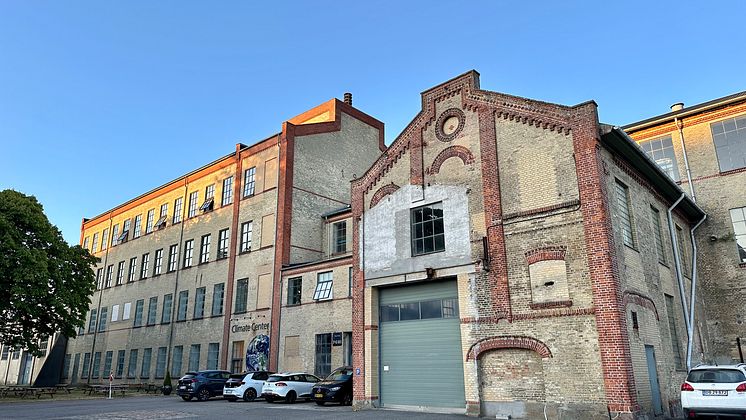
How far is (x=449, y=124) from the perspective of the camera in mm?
18969

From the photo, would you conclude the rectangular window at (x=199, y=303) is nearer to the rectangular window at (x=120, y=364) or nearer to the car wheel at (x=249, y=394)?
the rectangular window at (x=120, y=364)

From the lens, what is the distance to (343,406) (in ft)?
65.3

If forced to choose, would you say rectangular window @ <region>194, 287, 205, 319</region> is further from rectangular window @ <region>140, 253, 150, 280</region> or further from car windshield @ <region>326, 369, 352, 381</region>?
car windshield @ <region>326, 369, 352, 381</region>

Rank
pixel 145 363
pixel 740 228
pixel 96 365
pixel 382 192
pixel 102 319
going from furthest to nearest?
pixel 102 319 < pixel 96 365 < pixel 145 363 < pixel 740 228 < pixel 382 192

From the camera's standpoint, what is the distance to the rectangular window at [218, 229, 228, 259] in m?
32.1

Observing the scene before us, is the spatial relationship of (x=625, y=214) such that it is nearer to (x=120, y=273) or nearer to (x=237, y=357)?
(x=237, y=357)

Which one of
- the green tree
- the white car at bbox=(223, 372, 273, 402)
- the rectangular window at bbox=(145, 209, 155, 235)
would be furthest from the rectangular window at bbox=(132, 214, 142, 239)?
the white car at bbox=(223, 372, 273, 402)

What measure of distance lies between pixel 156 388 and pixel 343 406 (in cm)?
1659

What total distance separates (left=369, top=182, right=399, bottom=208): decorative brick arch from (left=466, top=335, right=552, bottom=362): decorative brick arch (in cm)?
662

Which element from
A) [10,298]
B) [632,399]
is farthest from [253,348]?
[632,399]

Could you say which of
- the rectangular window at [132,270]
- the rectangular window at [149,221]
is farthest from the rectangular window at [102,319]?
the rectangular window at [149,221]

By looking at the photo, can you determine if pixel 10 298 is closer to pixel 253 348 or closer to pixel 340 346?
pixel 253 348

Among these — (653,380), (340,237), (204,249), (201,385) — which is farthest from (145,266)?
(653,380)

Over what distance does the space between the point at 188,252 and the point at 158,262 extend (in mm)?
4114
